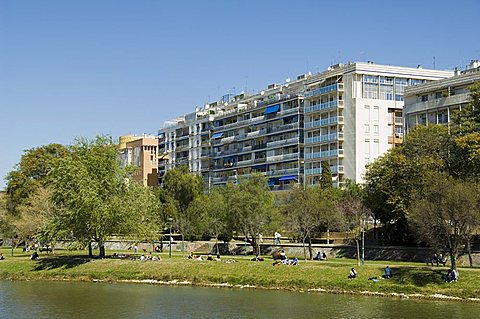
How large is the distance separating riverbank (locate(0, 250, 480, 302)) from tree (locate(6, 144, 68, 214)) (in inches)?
1328

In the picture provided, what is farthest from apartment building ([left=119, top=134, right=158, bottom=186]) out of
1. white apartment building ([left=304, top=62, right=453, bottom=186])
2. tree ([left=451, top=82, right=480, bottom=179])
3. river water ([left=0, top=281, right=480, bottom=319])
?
river water ([left=0, top=281, right=480, bottom=319])

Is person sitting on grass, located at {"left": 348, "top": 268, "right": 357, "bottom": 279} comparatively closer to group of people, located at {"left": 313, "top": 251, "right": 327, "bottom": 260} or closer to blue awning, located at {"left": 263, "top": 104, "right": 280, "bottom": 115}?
group of people, located at {"left": 313, "top": 251, "right": 327, "bottom": 260}

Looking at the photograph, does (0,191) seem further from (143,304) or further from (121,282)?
(143,304)

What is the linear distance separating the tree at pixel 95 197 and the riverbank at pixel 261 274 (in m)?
3.67

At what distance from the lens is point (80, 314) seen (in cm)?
5119

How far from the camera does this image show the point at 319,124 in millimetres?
124812

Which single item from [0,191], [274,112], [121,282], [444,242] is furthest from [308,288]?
[0,191]

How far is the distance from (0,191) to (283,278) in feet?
345

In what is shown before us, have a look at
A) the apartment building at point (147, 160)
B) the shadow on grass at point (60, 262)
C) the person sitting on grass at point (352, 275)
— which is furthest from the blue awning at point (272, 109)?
the person sitting on grass at point (352, 275)

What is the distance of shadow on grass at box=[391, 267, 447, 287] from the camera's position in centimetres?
5966

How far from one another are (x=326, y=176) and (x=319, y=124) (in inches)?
640

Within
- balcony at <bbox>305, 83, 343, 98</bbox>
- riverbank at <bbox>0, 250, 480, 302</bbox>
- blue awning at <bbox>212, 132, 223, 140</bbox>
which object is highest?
balcony at <bbox>305, 83, 343, 98</bbox>

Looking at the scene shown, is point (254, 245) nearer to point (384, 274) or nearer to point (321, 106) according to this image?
point (384, 274)

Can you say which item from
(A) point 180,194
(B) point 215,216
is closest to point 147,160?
(A) point 180,194
